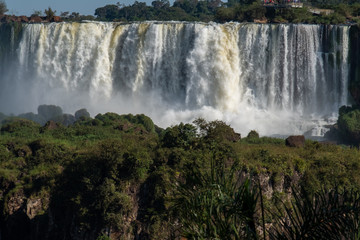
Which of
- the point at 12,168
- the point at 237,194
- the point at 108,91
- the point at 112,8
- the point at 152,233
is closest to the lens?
the point at 237,194

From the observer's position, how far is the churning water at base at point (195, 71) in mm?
40781

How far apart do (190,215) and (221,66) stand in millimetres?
34958

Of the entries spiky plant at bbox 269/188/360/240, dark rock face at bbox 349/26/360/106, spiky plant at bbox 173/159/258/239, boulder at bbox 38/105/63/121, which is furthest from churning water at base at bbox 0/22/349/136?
spiky plant at bbox 269/188/360/240

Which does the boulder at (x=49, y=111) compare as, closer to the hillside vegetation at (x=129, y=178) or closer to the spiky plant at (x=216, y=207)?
the hillside vegetation at (x=129, y=178)

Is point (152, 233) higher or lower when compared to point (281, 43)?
lower

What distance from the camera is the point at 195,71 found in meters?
43.4

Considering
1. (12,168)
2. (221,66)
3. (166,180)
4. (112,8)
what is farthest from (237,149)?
(112,8)

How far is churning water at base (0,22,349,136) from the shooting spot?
40781 millimetres

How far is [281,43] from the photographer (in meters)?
41.2

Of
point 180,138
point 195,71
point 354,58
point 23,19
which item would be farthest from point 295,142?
point 23,19

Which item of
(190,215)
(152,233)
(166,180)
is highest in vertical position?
(190,215)

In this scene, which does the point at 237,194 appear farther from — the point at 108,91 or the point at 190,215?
the point at 108,91

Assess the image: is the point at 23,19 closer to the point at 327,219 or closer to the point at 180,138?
→ the point at 180,138

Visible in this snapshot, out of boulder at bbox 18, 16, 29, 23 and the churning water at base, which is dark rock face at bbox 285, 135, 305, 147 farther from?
boulder at bbox 18, 16, 29, 23
